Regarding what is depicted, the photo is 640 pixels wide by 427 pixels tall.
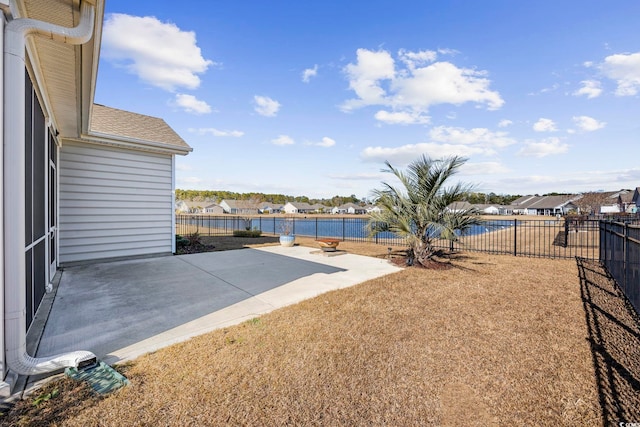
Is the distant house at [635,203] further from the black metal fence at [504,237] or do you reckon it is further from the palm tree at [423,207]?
the palm tree at [423,207]

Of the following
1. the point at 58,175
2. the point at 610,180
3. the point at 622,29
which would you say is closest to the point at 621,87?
Answer: the point at 622,29

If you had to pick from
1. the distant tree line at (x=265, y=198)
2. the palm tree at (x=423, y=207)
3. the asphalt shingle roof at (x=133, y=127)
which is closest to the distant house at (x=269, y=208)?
the distant tree line at (x=265, y=198)

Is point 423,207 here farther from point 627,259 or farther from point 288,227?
point 288,227

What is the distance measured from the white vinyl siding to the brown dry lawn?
5.55m

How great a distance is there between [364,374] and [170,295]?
3335 millimetres

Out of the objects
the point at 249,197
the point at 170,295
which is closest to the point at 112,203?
the point at 170,295

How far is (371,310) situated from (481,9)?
28.9 ft

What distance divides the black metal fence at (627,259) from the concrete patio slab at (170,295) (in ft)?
11.8

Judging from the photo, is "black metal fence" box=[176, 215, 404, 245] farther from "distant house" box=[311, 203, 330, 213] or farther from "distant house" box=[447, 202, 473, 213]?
"distant house" box=[311, 203, 330, 213]

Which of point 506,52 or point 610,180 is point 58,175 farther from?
point 610,180

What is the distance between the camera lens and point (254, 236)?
1330 centimetres

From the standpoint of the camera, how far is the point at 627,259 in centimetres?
433

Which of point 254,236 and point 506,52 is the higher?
point 506,52

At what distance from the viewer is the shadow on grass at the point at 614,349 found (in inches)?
76.2
